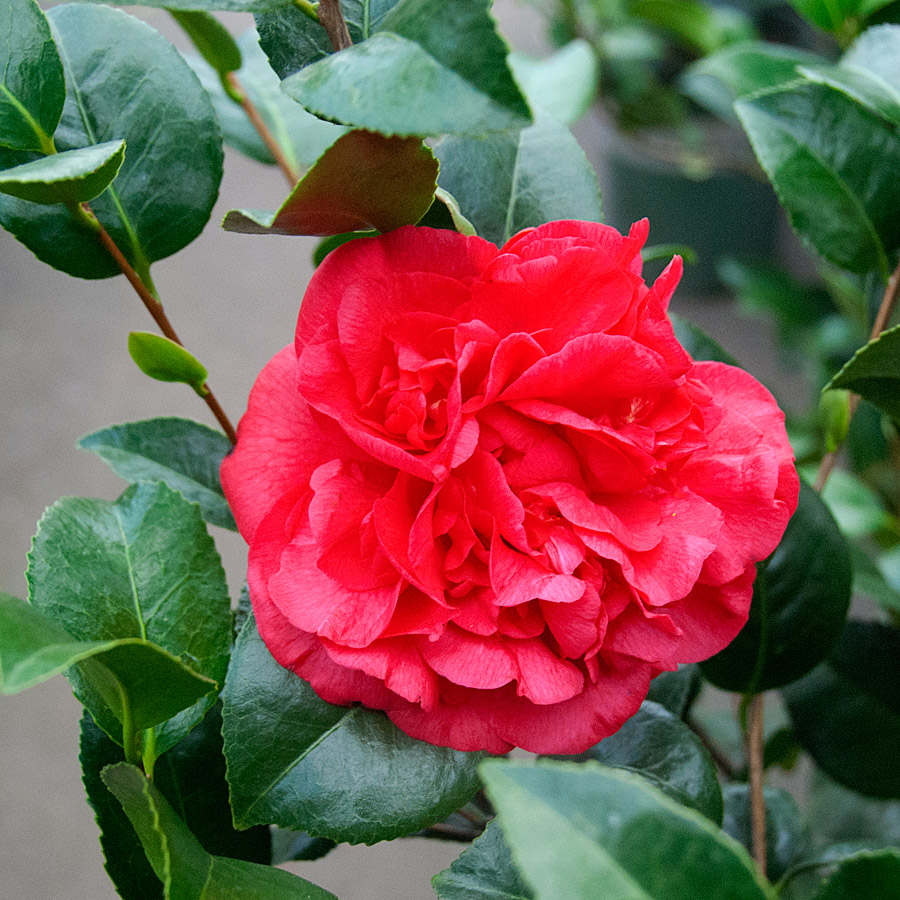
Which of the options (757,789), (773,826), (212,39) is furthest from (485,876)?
(212,39)

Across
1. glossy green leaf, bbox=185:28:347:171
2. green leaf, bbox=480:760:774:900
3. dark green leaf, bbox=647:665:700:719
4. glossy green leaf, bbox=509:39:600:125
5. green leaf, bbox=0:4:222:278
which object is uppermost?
green leaf, bbox=0:4:222:278

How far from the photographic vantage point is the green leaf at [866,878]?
9.9 inches

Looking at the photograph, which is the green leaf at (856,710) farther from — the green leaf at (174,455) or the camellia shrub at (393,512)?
the green leaf at (174,455)

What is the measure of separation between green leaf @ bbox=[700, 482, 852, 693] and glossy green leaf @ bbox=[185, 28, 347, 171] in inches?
14.3

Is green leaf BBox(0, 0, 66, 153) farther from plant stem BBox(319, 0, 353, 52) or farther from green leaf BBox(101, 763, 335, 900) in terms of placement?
green leaf BBox(101, 763, 335, 900)

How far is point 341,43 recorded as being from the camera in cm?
32

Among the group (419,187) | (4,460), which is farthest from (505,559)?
(4,460)

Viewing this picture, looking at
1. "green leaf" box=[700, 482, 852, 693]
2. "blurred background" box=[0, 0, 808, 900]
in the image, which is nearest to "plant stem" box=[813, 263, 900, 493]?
"green leaf" box=[700, 482, 852, 693]

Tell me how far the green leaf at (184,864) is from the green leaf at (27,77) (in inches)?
9.5

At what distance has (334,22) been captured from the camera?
319 mm

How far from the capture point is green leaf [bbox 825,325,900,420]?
383 millimetres

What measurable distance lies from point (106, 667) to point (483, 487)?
0.47ft

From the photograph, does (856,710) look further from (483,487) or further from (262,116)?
(262,116)

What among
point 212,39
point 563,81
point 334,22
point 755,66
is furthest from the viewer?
point 563,81
